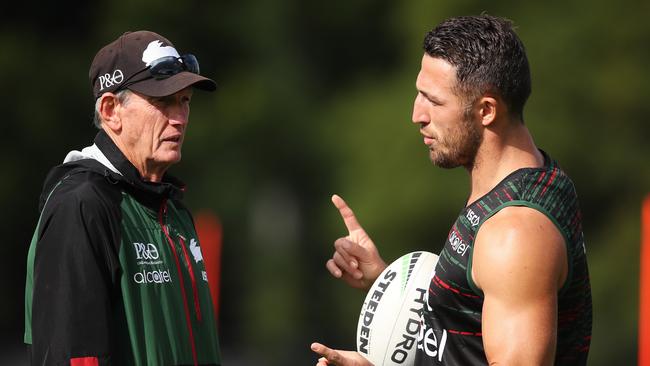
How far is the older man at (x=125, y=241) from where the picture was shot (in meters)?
3.65

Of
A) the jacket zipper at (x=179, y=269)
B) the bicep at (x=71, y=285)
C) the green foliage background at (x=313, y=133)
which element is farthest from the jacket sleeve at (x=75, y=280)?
the green foliage background at (x=313, y=133)

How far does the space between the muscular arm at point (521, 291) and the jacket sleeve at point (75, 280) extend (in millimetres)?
1217

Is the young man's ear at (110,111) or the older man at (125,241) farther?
the young man's ear at (110,111)

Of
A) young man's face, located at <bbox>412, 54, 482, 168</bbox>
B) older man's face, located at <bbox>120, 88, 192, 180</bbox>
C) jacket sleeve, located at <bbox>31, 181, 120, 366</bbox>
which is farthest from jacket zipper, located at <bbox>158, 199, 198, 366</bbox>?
young man's face, located at <bbox>412, 54, 482, 168</bbox>

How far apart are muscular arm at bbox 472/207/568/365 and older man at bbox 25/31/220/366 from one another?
111 cm

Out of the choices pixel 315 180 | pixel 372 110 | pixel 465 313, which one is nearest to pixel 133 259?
pixel 465 313

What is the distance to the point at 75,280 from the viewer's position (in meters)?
3.66

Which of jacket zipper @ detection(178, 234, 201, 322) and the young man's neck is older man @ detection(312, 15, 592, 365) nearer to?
the young man's neck

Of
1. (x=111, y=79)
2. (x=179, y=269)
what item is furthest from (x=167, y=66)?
(x=179, y=269)

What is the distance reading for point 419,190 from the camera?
16.1 m

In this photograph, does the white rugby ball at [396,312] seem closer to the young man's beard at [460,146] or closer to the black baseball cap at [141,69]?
the young man's beard at [460,146]

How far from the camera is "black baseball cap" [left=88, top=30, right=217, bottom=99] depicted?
402 centimetres

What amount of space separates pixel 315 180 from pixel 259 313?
2.92 meters

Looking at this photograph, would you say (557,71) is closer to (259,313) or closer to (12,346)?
(259,313)
